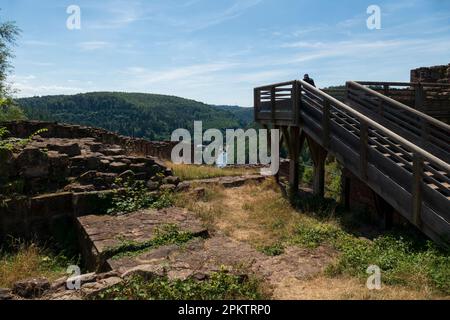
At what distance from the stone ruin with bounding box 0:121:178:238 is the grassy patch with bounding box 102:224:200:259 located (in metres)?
2.29

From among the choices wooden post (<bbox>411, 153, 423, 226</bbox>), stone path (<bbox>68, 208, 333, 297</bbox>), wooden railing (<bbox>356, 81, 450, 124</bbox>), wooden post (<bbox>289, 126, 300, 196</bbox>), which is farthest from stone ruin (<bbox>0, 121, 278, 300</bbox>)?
wooden railing (<bbox>356, 81, 450, 124</bbox>)

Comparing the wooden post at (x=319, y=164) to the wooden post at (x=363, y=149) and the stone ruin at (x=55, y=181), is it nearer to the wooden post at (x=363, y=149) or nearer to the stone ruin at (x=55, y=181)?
the wooden post at (x=363, y=149)

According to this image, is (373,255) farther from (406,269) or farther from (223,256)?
(223,256)

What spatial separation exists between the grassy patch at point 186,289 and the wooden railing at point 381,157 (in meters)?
3.42

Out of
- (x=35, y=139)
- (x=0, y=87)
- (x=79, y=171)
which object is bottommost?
(x=79, y=171)

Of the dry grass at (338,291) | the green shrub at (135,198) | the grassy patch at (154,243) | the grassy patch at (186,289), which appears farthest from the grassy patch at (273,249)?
the green shrub at (135,198)

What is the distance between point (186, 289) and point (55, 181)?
5875mm

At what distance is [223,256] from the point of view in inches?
247

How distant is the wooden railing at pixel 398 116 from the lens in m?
8.30

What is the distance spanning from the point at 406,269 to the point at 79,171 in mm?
7590

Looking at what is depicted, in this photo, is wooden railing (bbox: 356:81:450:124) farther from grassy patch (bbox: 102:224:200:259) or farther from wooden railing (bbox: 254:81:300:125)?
grassy patch (bbox: 102:224:200:259)

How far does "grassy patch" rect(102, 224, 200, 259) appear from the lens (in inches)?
243
